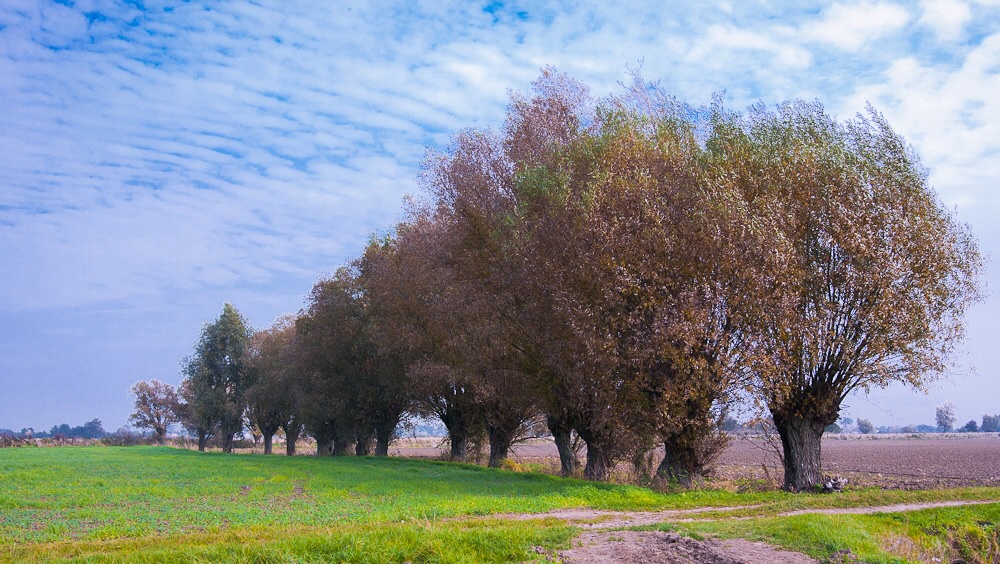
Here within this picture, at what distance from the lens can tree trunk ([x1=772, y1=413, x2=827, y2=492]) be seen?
28.0 metres

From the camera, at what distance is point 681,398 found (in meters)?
25.6

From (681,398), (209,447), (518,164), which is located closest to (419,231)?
(518,164)

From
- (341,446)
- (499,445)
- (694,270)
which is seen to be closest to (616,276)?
(694,270)

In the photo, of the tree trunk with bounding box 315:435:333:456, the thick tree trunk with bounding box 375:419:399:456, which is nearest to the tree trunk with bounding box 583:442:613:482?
the thick tree trunk with bounding box 375:419:399:456

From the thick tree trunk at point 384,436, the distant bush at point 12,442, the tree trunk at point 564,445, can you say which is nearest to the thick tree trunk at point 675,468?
the tree trunk at point 564,445

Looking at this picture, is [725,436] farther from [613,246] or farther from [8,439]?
[8,439]

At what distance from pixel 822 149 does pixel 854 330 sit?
6.70 metres

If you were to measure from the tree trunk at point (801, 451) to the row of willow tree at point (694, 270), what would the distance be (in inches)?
2.9

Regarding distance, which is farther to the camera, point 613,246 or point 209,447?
point 209,447

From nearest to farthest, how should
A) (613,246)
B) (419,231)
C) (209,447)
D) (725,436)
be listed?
1. (613,246)
2. (725,436)
3. (419,231)
4. (209,447)

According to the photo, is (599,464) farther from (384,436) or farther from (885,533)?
(384,436)

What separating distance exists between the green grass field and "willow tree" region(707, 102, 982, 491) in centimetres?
464

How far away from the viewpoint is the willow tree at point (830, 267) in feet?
82.5

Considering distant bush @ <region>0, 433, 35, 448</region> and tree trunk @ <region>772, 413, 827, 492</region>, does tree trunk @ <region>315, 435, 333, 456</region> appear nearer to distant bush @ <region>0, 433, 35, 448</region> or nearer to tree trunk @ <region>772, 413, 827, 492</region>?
tree trunk @ <region>772, 413, 827, 492</region>
